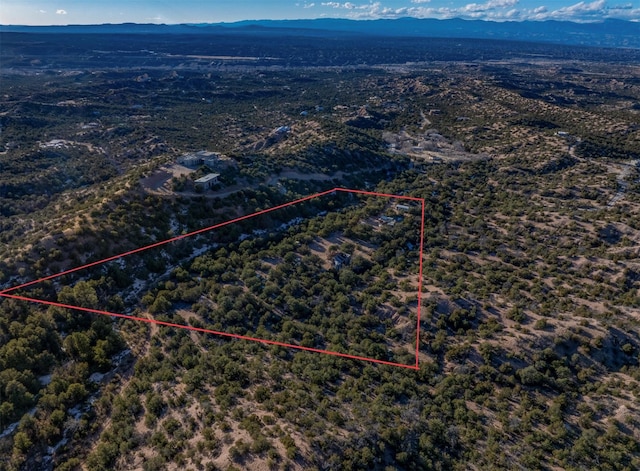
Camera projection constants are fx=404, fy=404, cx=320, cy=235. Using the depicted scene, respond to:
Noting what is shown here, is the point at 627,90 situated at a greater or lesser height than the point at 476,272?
greater

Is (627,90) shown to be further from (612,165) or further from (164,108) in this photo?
(164,108)

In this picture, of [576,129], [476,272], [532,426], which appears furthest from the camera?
[576,129]

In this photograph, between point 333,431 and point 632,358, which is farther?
point 632,358

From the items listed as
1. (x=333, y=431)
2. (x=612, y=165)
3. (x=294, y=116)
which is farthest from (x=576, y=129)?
(x=333, y=431)

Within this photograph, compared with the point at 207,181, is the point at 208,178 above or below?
above

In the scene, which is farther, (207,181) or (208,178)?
(208,178)

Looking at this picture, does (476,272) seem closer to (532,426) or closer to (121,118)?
(532,426)

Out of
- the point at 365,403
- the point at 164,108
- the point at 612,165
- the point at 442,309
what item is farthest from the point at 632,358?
the point at 164,108

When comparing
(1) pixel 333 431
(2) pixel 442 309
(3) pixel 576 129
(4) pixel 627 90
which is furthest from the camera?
(4) pixel 627 90

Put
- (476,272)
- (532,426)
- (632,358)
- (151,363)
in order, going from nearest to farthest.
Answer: (532,426), (151,363), (632,358), (476,272)

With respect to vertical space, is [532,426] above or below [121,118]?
below
